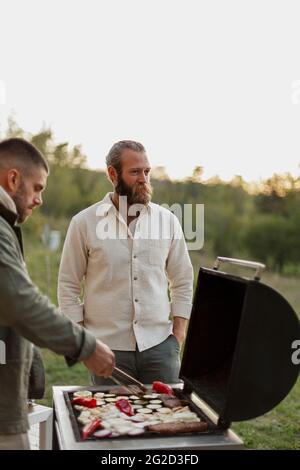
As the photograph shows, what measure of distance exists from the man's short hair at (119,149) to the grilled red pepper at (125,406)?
4.44ft

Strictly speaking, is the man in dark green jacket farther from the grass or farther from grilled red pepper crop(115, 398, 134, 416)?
the grass

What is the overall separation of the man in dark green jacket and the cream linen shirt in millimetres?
914

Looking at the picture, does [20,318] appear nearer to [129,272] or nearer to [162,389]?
[162,389]

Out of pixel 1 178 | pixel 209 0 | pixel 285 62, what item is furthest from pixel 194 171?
pixel 1 178

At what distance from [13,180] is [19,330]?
583 millimetres

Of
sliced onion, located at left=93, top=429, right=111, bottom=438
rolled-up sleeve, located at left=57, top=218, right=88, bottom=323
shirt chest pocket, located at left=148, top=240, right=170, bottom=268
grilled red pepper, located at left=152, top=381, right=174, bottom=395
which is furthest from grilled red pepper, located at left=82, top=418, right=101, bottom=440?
shirt chest pocket, located at left=148, top=240, right=170, bottom=268

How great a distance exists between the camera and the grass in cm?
490

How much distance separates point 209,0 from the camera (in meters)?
5.27

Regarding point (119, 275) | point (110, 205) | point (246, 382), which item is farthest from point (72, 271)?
point (246, 382)

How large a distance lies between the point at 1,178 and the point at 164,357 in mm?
1418

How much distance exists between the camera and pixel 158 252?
10.2 ft

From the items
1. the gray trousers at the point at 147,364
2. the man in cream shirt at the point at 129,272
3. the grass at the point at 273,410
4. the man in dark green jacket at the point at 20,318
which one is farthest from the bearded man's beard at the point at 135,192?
the grass at the point at 273,410

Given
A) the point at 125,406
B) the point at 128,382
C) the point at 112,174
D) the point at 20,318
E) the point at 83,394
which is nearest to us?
the point at 20,318

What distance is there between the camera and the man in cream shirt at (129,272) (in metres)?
2.98
